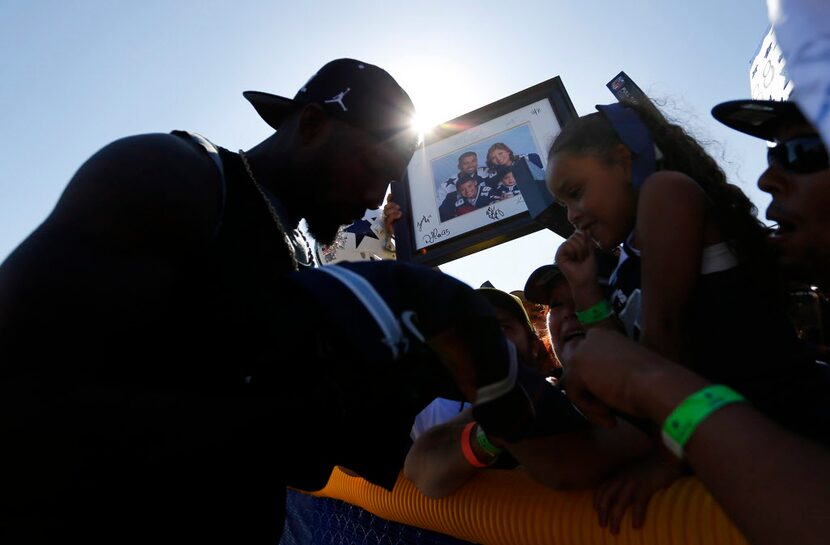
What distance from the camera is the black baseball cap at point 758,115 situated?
122cm

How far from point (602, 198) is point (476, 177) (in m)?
3.70

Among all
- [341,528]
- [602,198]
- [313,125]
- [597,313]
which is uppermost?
[313,125]

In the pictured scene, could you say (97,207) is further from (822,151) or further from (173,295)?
(822,151)

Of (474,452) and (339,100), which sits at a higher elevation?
(339,100)

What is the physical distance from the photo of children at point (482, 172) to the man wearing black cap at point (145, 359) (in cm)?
408

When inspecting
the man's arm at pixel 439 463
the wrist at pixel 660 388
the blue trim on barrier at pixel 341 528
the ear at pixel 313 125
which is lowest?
the blue trim on barrier at pixel 341 528

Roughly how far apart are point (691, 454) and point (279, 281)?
0.78 metres

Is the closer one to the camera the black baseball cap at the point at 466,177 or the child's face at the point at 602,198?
the child's face at the point at 602,198

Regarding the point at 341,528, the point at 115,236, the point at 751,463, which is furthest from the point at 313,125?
the point at 341,528

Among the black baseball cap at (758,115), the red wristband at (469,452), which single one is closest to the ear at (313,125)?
the red wristband at (469,452)

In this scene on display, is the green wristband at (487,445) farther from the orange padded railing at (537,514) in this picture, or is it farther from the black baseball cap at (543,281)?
the black baseball cap at (543,281)

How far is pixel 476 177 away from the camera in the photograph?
5426 millimetres

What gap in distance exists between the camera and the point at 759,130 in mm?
1309

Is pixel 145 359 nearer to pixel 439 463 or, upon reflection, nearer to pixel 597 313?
pixel 439 463
